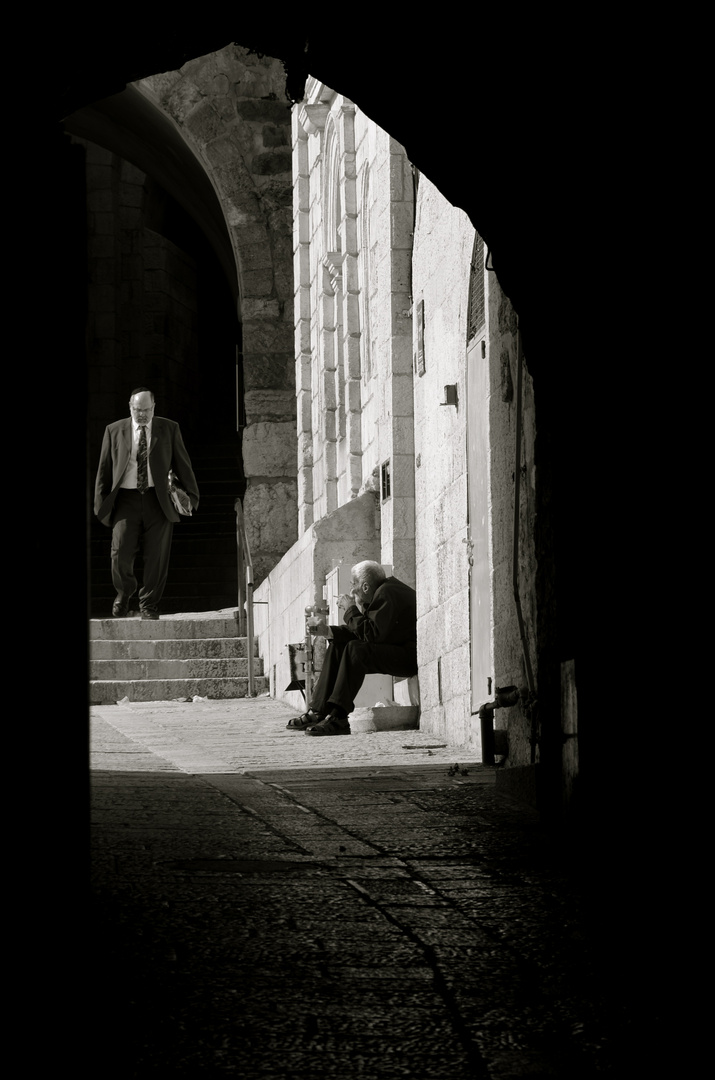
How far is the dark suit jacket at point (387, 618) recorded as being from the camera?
30.8 ft

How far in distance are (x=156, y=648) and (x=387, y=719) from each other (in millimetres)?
4040

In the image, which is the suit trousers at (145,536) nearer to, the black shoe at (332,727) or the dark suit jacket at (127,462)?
the dark suit jacket at (127,462)

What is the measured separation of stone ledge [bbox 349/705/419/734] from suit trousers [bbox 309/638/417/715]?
98mm

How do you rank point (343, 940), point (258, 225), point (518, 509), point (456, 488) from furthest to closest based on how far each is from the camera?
point (258, 225) → point (456, 488) → point (518, 509) → point (343, 940)

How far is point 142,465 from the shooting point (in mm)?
13141

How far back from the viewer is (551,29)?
4.57 m

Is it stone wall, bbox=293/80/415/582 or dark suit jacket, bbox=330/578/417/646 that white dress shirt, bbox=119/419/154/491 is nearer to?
stone wall, bbox=293/80/415/582

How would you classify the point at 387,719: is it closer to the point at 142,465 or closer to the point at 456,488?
the point at 456,488

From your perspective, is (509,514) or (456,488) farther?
(456,488)

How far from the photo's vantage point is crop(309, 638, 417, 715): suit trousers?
9320 mm

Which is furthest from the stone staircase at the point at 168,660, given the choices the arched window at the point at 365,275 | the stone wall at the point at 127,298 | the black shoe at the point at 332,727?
the stone wall at the point at 127,298

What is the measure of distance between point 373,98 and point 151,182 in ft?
66.3

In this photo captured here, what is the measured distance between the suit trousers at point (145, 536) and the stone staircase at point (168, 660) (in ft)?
0.95

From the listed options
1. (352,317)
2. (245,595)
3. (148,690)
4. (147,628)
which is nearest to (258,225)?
(245,595)
